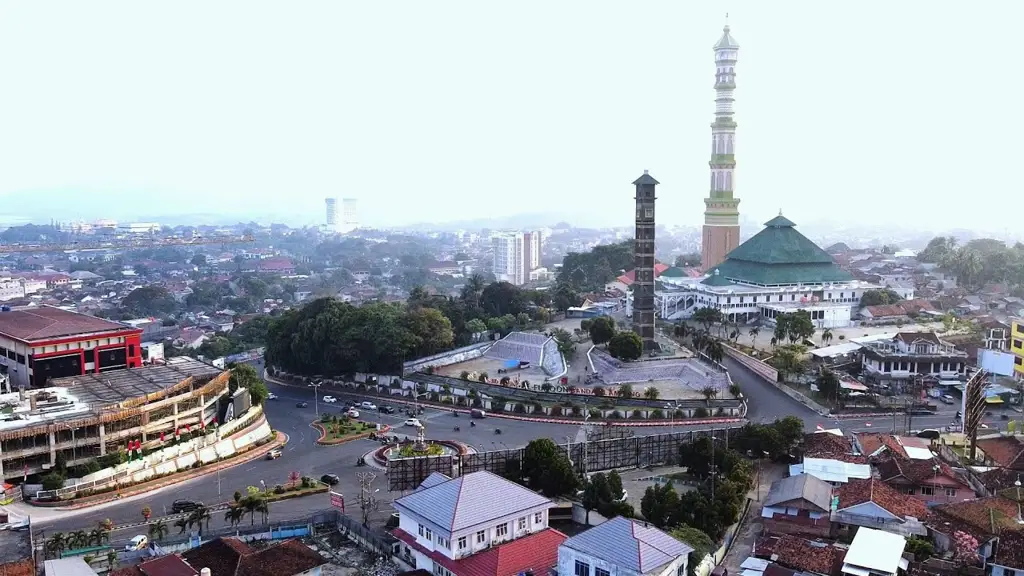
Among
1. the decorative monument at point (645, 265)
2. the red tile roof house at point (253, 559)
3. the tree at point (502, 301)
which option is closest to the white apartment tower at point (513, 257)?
the tree at point (502, 301)

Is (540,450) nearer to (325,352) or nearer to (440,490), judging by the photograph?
(440,490)

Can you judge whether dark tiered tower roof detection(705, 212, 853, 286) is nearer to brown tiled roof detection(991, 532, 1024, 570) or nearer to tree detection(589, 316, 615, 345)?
tree detection(589, 316, 615, 345)

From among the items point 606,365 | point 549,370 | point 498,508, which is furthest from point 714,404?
point 498,508

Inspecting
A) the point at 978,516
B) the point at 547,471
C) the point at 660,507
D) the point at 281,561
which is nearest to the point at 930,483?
the point at 978,516

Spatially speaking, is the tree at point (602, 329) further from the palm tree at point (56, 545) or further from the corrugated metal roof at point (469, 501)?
the palm tree at point (56, 545)

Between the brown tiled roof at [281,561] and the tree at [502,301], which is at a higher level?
the tree at [502,301]

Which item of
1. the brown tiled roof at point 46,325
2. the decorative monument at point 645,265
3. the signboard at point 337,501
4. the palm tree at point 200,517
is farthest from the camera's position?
the decorative monument at point 645,265
